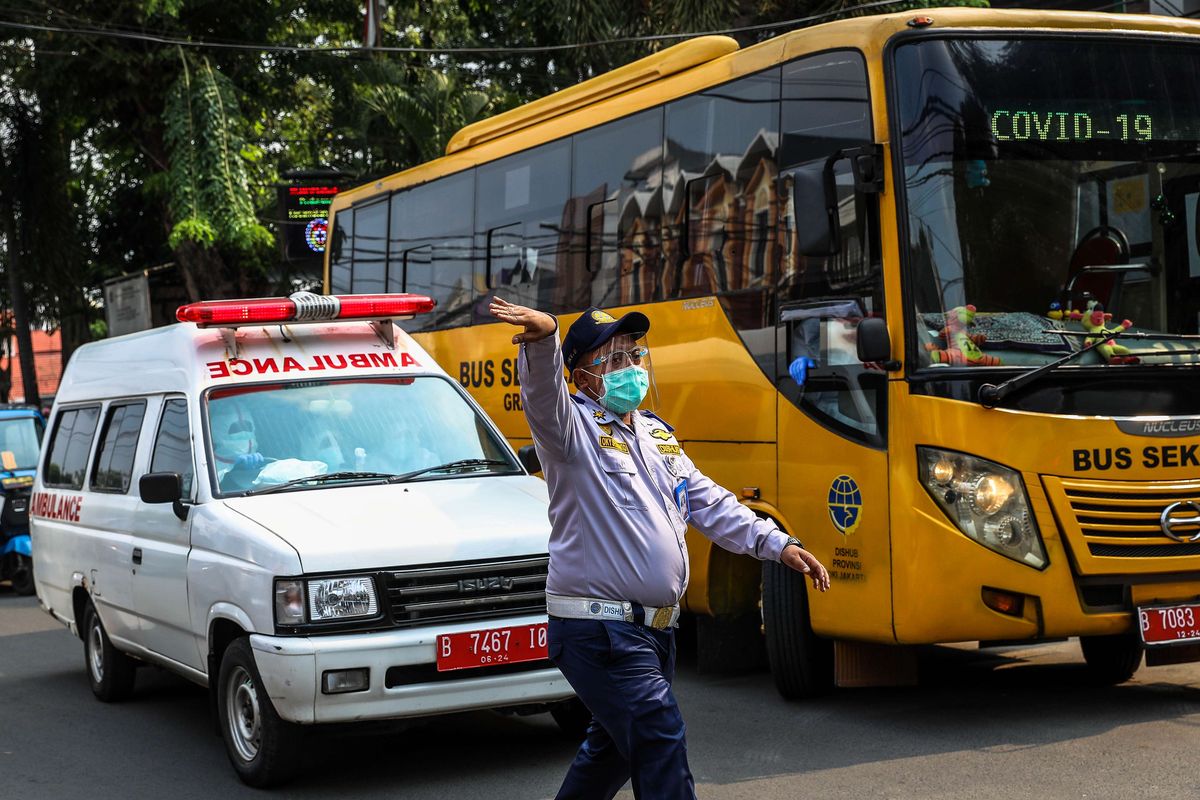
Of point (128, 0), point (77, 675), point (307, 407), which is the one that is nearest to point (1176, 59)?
point (307, 407)

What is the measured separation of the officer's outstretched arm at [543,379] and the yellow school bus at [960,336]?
2998 mm

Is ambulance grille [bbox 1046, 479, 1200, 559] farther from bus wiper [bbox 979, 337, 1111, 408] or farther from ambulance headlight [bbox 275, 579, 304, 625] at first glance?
ambulance headlight [bbox 275, 579, 304, 625]

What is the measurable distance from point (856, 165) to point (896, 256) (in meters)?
0.48

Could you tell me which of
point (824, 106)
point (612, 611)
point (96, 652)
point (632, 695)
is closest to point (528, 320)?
point (612, 611)

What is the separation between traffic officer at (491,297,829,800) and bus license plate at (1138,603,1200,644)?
9.78ft

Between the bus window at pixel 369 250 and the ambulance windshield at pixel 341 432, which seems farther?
the bus window at pixel 369 250

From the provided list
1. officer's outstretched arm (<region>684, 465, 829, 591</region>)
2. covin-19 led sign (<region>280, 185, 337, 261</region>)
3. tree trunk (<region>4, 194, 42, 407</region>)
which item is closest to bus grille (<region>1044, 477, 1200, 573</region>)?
officer's outstretched arm (<region>684, 465, 829, 591</region>)

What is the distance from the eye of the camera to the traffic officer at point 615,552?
401 cm

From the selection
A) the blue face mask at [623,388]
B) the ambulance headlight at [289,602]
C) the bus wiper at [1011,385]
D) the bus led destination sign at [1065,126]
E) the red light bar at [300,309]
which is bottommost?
the ambulance headlight at [289,602]

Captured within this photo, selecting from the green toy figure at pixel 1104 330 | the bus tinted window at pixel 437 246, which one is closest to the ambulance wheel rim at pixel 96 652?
the bus tinted window at pixel 437 246

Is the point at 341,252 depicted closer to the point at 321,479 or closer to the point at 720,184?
the point at 720,184

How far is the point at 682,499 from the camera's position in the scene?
174 inches

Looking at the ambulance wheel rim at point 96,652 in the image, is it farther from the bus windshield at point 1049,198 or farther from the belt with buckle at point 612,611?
the belt with buckle at point 612,611

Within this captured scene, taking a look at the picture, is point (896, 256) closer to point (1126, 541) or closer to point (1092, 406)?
point (1092, 406)
